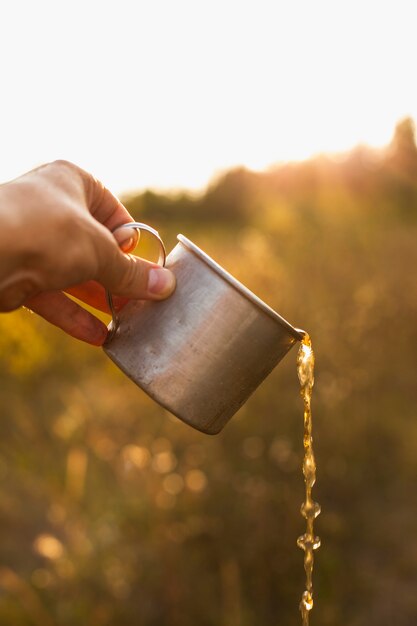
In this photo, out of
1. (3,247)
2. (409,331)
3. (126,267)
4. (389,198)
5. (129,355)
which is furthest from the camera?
(389,198)

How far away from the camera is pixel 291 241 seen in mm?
6262

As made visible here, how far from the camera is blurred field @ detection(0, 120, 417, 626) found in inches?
116

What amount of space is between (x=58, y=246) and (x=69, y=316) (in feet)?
1.60

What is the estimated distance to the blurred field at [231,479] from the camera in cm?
294

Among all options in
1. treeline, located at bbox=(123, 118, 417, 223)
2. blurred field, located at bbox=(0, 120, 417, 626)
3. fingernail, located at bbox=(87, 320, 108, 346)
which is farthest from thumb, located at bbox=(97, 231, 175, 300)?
treeline, located at bbox=(123, 118, 417, 223)

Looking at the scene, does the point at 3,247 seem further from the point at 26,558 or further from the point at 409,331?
the point at 409,331

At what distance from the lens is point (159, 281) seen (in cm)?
152

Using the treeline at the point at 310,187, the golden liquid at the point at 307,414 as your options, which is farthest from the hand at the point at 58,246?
the treeline at the point at 310,187

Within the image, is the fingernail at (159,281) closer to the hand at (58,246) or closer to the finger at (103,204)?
the hand at (58,246)

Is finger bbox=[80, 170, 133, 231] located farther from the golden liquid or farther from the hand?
the golden liquid

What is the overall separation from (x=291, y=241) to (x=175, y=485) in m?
3.55

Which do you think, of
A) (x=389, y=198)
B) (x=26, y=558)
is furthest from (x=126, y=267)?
(x=389, y=198)

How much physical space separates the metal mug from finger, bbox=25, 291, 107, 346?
0.60 feet

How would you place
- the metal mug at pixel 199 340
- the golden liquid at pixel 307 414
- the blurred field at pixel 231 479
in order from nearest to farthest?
the metal mug at pixel 199 340 → the golden liquid at pixel 307 414 → the blurred field at pixel 231 479
